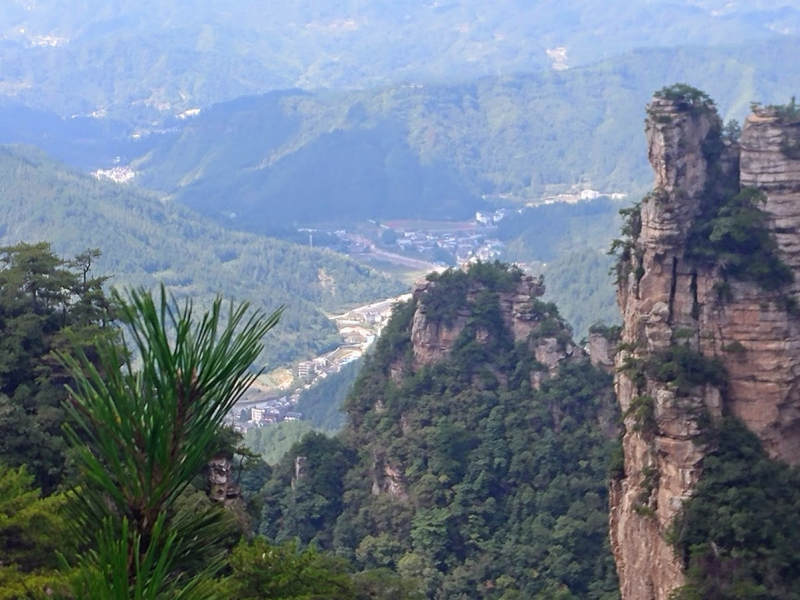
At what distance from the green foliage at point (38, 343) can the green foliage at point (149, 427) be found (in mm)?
12137

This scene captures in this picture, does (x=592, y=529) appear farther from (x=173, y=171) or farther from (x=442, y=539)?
(x=173, y=171)

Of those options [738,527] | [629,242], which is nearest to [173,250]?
[629,242]

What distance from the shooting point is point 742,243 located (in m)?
22.0

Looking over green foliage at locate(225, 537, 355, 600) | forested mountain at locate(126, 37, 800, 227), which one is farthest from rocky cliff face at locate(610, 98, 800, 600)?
forested mountain at locate(126, 37, 800, 227)

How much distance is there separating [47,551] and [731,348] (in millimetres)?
12748

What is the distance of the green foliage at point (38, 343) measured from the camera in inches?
737

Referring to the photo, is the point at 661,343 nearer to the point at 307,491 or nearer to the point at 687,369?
the point at 687,369

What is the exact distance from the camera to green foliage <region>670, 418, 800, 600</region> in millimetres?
20406

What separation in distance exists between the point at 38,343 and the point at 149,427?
17.0 metres

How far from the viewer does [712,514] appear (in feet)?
67.6

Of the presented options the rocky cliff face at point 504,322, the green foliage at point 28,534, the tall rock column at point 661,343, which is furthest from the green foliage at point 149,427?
the rocky cliff face at point 504,322

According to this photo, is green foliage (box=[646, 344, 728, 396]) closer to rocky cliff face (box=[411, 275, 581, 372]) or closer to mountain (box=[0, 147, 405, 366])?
rocky cliff face (box=[411, 275, 581, 372])

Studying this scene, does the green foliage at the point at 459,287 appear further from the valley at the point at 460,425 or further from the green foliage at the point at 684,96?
the green foliage at the point at 684,96

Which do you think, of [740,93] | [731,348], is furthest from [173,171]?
[731,348]
